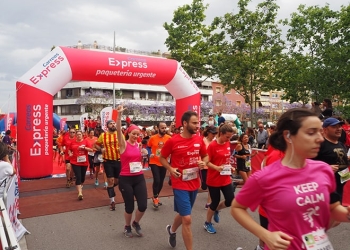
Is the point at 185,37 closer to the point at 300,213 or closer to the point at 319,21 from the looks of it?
the point at 319,21

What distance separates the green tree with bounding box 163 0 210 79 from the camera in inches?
958

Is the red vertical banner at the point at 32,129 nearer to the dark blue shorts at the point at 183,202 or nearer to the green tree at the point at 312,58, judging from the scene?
the dark blue shorts at the point at 183,202

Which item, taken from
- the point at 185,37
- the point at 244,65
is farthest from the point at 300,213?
the point at 185,37

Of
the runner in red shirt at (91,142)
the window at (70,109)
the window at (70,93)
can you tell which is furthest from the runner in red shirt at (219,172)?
the window at (70,93)

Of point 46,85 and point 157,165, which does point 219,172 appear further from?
point 46,85

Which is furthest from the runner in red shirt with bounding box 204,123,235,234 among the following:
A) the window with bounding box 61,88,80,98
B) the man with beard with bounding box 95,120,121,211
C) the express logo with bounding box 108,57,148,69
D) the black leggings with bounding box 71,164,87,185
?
the window with bounding box 61,88,80,98

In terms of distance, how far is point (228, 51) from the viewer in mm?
21375

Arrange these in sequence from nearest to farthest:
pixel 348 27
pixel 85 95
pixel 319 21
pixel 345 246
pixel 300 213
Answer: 1. pixel 300 213
2. pixel 345 246
3. pixel 348 27
4. pixel 319 21
5. pixel 85 95

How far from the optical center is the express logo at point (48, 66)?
9273mm

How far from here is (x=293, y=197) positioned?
1710 mm

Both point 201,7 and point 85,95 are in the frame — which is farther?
point 85,95

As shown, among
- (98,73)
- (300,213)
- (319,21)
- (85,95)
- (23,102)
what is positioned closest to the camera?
(300,213)

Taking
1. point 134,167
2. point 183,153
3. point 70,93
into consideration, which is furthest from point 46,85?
point 70,93

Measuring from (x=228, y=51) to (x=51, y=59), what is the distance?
14195 mm
